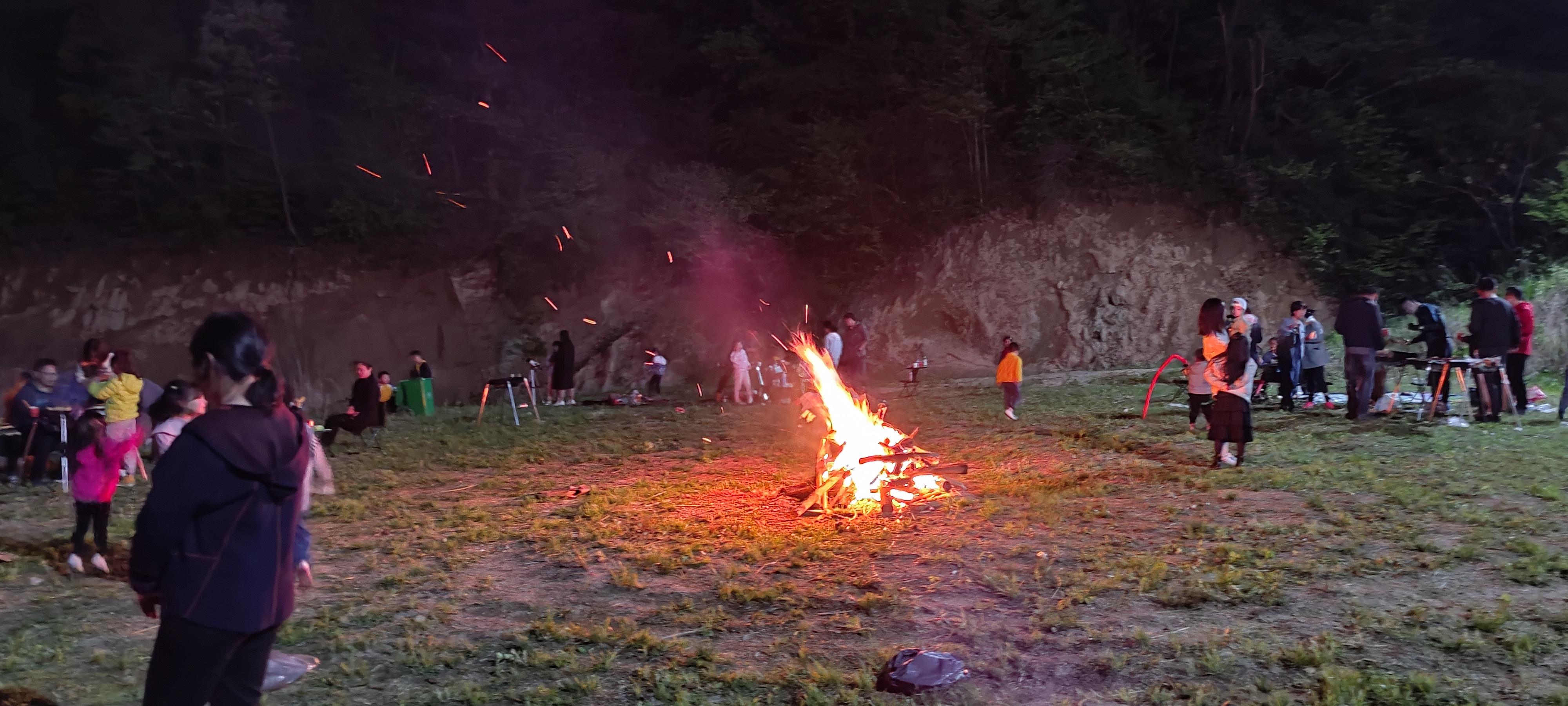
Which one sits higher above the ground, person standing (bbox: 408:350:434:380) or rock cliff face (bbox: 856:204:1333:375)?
rock cliff face (bbox: 856:204:1333:375)

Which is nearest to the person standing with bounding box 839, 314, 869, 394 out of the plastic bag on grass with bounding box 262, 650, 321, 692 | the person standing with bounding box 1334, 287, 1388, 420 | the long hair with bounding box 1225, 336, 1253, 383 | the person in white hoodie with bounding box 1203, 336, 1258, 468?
the person in white hoodie with bounding box 1203, 336, 1258, 468

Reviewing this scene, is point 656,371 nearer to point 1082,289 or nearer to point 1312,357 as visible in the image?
point 1082,289

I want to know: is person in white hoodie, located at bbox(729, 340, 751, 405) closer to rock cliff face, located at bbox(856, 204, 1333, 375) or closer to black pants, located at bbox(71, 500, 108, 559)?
rock cliff face, located at bbox(856, 204, 1333, 375)

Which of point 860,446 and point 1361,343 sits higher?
point 1361,343

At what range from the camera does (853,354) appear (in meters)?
15.8

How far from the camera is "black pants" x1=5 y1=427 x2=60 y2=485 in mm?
11688

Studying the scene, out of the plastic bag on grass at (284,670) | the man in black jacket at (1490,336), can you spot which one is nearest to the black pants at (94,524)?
the plastic bag on grass at (284,670)

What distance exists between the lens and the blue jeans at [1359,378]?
1295 centimetres

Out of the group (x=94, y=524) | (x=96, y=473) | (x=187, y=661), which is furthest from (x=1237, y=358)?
(x=94, y=524)

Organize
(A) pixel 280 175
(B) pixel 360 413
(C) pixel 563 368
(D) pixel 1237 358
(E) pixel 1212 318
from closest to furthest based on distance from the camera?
(D) pixel 1237 358 → (E) pixel 1212 318 → (B) pixel 360 413 → (C) pixel 563 368 → (A) pixel 280 175

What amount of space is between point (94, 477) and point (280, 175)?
71.4 ft

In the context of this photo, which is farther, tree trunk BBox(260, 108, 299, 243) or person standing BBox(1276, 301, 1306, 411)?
tree trunk BBox(260, 108, 299, 243)

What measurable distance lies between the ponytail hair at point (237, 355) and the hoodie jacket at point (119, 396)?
8368mm

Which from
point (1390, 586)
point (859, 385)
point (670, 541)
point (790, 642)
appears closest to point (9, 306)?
point (859, 385)
